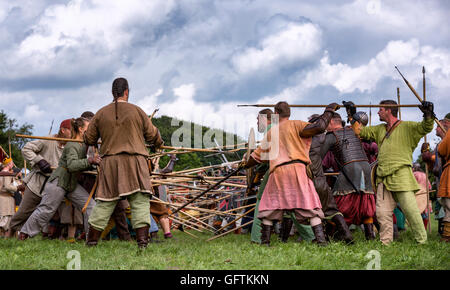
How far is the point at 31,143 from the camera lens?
8.45 metres

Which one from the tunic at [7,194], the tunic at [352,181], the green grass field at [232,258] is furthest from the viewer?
the tunic at [7,194]

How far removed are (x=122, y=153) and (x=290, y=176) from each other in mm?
2084

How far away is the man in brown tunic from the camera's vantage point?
6184mm

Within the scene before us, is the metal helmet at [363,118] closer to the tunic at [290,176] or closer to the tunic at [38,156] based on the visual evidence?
the tunic at [290,176]

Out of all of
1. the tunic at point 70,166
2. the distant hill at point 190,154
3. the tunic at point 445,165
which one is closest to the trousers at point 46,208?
the tunic at point 70,166

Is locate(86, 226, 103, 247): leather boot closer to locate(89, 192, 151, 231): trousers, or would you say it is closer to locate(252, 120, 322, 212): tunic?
locate(89, 192, 151, 231): trousers

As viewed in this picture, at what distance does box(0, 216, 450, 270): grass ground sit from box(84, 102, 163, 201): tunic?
0.72 metres

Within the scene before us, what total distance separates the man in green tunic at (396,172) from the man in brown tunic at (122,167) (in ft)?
10.5

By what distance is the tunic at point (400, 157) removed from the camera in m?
7.03

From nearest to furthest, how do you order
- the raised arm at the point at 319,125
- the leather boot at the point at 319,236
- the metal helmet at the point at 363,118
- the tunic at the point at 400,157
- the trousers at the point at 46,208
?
the leather boot at the point at 319,236, the raised arm at the point at 319,125, the tunic at the point at 400,157, the trousers at the point at 46,208, the metal helmet at the point at 363,118

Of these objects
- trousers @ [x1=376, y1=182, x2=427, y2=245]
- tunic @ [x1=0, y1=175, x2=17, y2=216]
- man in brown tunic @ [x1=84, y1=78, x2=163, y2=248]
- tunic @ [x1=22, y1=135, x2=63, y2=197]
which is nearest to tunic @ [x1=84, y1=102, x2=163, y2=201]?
man in brown tunic @ [x1=84, y1=78, x2=163, y2=248]

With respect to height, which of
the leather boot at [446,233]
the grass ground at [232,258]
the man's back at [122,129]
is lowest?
the leather boot at [446,233]

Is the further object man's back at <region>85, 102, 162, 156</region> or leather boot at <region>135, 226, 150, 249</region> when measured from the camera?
man's back at <region>85, 102, 162, 156</region>

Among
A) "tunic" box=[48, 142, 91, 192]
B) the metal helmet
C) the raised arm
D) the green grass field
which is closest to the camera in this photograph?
the green grass field
